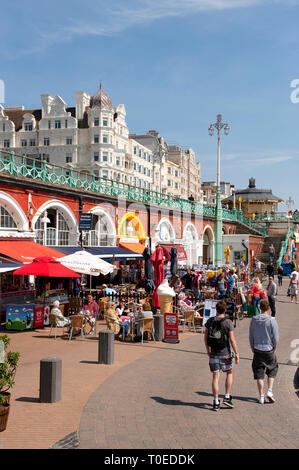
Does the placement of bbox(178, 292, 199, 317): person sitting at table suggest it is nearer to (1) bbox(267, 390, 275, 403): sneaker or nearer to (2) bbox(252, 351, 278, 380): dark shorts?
(1) bbox(267, 390, 275, 403): sneaker

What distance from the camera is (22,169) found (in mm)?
22812

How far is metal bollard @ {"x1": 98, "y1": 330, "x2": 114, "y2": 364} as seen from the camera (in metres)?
11.5

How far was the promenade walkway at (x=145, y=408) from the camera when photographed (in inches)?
270

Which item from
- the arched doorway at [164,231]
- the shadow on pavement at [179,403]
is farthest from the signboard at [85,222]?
the shadow on pavement at [179,403]

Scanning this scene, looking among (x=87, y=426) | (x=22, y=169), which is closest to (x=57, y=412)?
(x=87, y=426)

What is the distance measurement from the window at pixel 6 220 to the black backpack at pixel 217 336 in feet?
50.7

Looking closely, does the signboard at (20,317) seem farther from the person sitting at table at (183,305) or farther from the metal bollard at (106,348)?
the metal bollard at (106,348)

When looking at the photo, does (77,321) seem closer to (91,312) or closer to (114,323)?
(114,323)

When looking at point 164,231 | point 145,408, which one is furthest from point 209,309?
point 164,231

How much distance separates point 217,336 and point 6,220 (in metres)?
15.9

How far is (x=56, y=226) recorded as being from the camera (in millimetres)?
25844

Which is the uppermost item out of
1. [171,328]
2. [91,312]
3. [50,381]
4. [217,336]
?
[217,336]

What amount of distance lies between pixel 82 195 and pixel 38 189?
13.5ft

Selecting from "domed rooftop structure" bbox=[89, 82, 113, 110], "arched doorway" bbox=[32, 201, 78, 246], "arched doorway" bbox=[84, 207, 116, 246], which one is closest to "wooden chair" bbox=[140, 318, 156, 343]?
"arched doorway" bbox=[32, 201, 78, 246]
